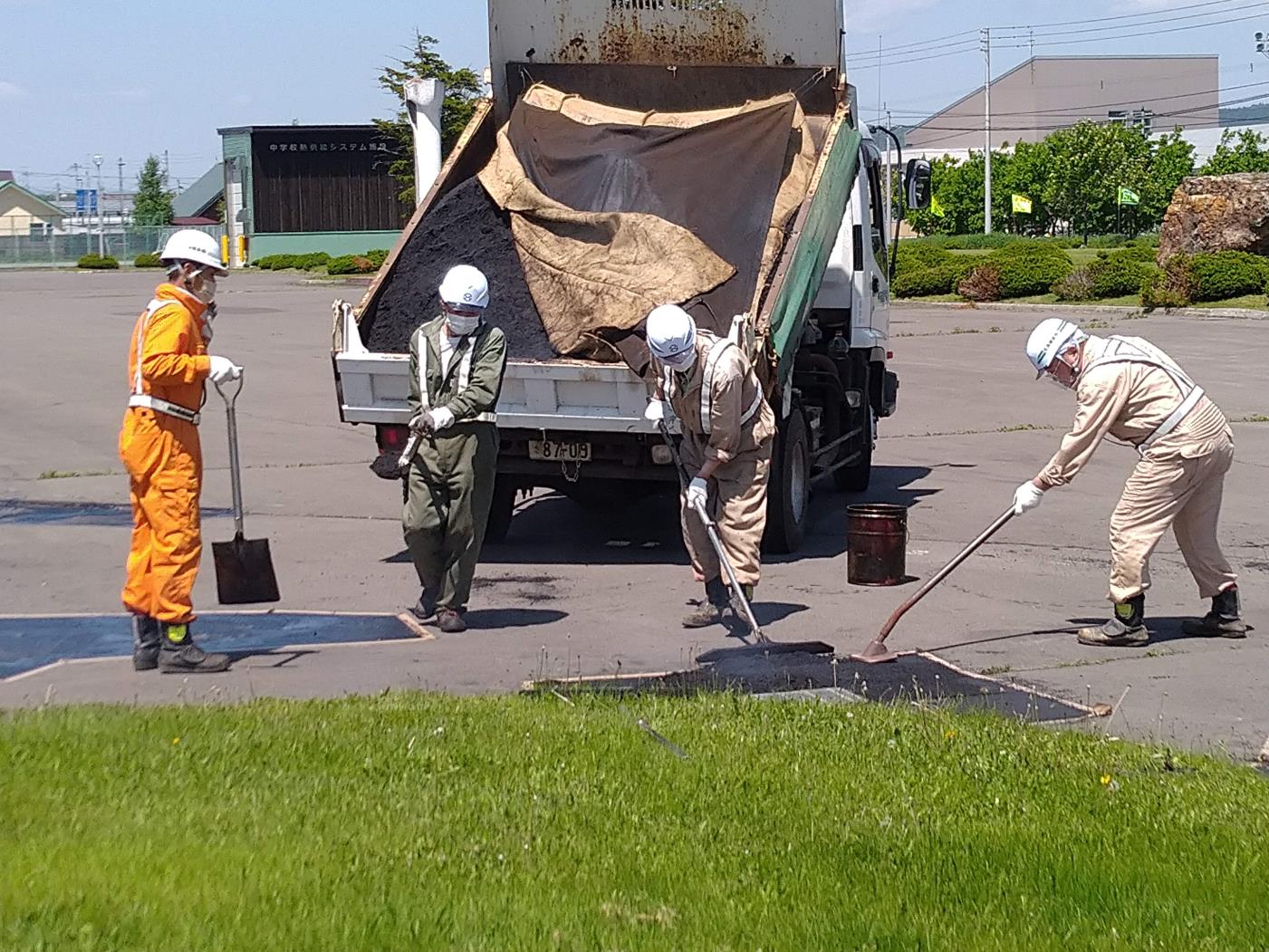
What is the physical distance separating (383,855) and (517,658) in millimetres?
3801

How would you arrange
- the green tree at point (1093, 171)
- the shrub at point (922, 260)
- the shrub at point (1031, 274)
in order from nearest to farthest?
the shrub at point (1031, 274)
the shrub at point (922, 260)
the green tree at point (1093, 171)

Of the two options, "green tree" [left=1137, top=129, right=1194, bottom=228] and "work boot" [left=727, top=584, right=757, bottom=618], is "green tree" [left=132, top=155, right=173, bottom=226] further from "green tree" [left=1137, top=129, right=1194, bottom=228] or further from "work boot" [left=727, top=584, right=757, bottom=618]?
"work boot" [left=727, top=584, right=757, bottom=618]

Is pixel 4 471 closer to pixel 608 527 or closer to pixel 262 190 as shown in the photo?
pixel 608 527

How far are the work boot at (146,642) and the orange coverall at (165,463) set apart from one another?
0.21ft

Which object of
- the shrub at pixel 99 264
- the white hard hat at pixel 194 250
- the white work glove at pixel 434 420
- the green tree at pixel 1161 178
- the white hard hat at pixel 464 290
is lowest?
the white work glove at pixel 434 420

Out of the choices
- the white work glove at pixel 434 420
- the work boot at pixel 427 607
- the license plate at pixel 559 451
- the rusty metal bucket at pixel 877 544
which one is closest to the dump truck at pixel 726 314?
the license plate at pixel 559 451

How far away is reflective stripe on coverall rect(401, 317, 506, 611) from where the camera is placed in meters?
9.27

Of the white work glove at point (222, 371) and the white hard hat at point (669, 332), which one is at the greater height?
the white hard hat at point (669, 332)

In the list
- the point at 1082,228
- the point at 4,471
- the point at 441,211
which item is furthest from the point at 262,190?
the point at 441,211

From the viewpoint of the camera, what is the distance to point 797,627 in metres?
9.48

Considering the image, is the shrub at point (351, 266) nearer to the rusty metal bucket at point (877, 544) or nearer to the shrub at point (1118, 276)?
the shrub at point (1118, 276)

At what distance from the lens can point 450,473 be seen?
9.30 metres

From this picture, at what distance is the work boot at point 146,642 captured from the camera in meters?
8.16

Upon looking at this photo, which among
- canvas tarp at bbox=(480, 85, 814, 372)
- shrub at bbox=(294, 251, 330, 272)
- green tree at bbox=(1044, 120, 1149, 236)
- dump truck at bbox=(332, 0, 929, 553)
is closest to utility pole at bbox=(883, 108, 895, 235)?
dump truck at bbox=(332, 0, 929, 553)
